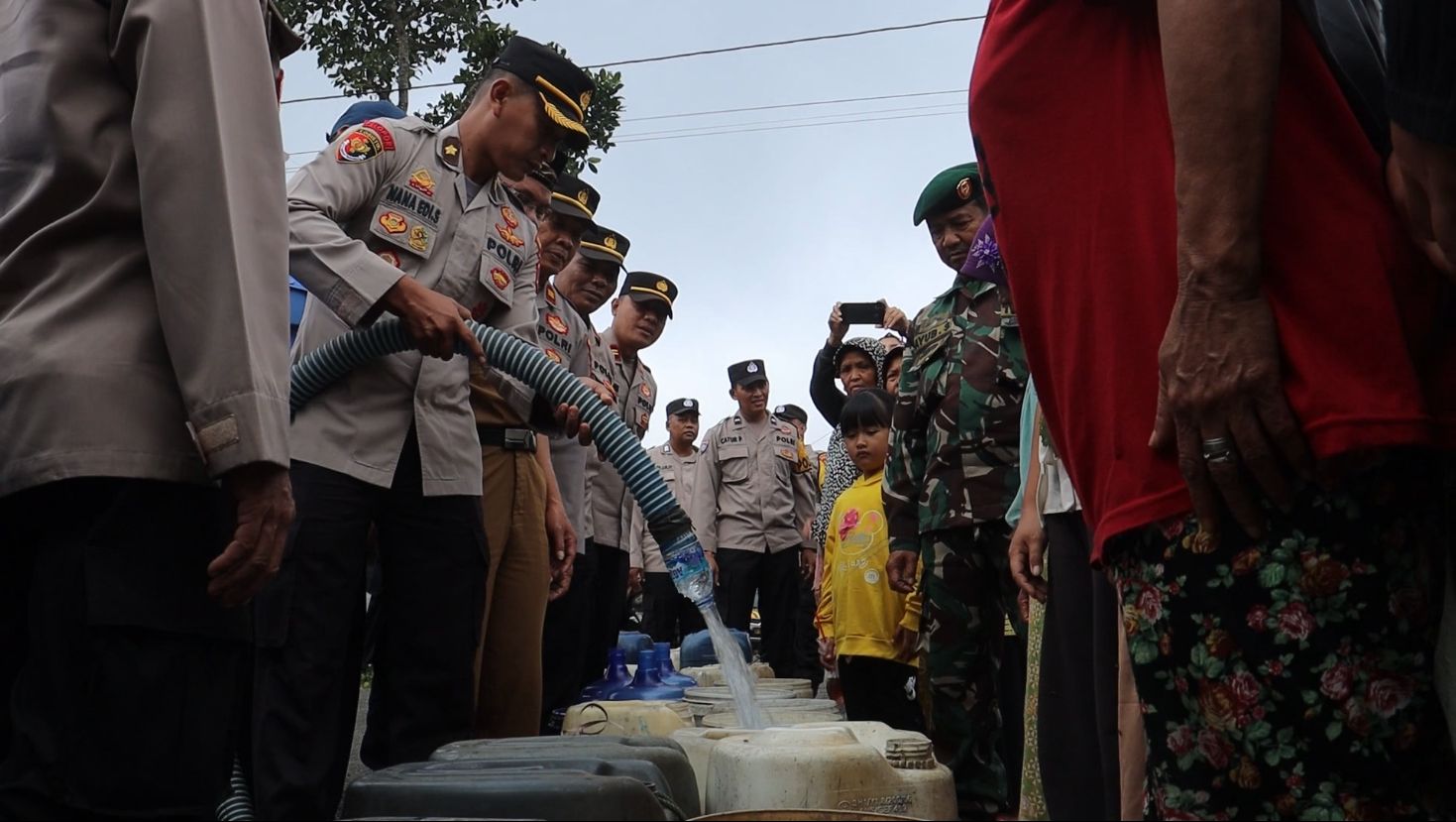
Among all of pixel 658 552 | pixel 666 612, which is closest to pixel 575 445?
pixel 658 552

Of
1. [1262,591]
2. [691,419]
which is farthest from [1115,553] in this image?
[691,419]

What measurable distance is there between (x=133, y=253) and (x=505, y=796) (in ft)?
2.84

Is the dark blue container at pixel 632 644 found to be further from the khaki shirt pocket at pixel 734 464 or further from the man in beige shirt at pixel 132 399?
the man in beige shirt at pixel 132 399

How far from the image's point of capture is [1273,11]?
135 cm

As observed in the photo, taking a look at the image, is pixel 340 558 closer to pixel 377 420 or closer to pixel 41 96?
pixel 377 420

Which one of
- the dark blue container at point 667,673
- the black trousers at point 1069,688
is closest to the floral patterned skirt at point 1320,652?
the black trousers at point 1069,688

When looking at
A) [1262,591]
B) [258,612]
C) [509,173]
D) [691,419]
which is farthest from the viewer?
[691,419]

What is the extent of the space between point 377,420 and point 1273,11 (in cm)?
261

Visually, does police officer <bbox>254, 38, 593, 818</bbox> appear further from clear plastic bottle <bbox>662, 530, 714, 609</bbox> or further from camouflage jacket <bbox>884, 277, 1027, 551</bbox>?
camouflage jacket <bbox>884, 277, 1027, 551</bbox>

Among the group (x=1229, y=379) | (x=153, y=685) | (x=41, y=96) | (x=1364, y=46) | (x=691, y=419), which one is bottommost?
(x=153, y=685)

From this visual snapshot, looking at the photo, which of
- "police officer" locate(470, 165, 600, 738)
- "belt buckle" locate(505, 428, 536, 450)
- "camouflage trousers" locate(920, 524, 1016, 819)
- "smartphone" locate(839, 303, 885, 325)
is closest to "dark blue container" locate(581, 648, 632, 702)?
"police officer" locate(470, 165, 600, 738)

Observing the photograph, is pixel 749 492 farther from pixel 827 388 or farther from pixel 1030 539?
pixel 1030 539

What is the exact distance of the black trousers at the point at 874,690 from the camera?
6.01 m

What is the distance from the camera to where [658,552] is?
12.4 metres
